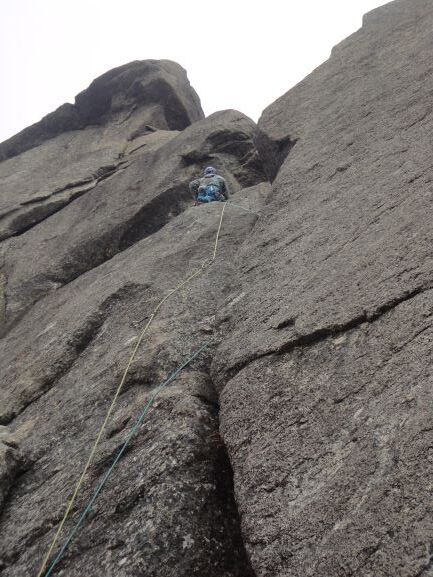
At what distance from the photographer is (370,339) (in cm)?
438

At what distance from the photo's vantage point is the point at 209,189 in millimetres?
12602

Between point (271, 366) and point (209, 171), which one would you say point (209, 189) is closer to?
point (209, 171)

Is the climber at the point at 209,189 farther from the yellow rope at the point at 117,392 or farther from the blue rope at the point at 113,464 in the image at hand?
the blue rope at the point at 113,464

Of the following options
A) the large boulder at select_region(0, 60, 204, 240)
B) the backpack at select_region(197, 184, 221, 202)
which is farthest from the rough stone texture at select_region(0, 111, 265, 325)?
the backpack at select_region(197, 184, 221, 202)

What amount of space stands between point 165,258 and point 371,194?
4157 millimetres

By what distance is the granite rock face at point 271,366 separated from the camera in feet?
11.7

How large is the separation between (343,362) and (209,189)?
28.9 feet

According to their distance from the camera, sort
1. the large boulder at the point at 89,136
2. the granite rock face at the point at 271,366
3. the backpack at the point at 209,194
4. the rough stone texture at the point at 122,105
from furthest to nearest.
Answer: the rough stone texture at the point at 122,105 → the large boulder at the point at 89,136 → the backpack at the point at 209,194 → the granite rock face at the point at 271,366

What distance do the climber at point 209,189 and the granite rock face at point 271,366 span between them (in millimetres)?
954

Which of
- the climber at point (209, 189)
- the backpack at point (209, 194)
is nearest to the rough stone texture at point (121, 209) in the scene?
the climber at point (209, 189)

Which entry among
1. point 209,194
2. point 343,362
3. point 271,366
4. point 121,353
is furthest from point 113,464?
point 209,194

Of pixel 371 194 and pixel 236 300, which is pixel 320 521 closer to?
pixel 236 300

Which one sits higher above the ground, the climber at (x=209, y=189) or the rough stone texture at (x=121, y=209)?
the rough stone texture at (x=121, y=209)

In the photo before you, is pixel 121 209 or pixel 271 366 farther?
pixel 121 209
